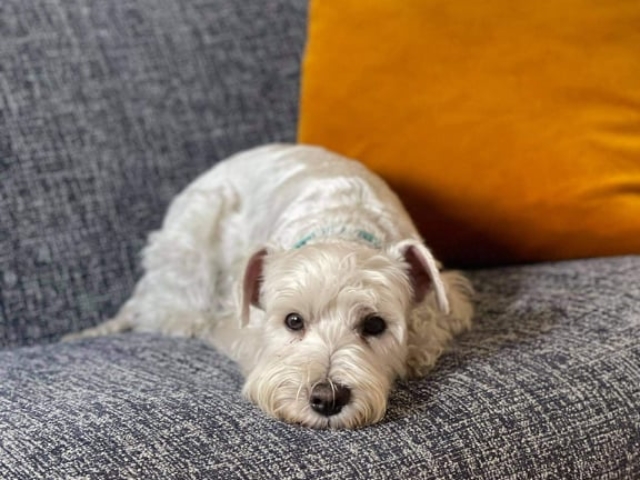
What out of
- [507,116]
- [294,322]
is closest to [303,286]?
[294,322]

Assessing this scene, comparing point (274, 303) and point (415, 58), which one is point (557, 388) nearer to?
point (274, 303)

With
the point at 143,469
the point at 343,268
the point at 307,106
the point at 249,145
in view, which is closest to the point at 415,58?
the point at 307,106

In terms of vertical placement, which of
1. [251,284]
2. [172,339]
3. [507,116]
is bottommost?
[172,339]

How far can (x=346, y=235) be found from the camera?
179 cm

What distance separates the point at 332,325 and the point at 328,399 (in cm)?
20

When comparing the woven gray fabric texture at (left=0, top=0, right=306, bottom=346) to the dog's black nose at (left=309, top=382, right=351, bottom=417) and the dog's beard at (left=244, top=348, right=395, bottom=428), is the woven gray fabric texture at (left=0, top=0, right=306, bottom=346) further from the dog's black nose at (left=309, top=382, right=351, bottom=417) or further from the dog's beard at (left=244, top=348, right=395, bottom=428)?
the dog's black nose at (left=309, top=382, right=351, bottom=417)

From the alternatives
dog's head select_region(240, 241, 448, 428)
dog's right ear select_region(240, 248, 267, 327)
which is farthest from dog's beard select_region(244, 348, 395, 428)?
dog's right ear select_region(240, 248, 267, 327)

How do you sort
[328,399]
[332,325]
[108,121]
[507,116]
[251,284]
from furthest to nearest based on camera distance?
1. [108,121]
2. [507,116]
3. [251,284]
4. [332,325]
5. [328,399]

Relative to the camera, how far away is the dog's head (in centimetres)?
143

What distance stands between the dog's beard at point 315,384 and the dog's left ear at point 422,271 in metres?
0.17

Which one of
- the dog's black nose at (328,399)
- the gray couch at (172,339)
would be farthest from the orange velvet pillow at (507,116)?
the dog's black nose at (328,399)

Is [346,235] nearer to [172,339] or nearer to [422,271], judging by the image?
[422,271]

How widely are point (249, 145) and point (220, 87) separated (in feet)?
0.48

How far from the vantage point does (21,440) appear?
129cm
